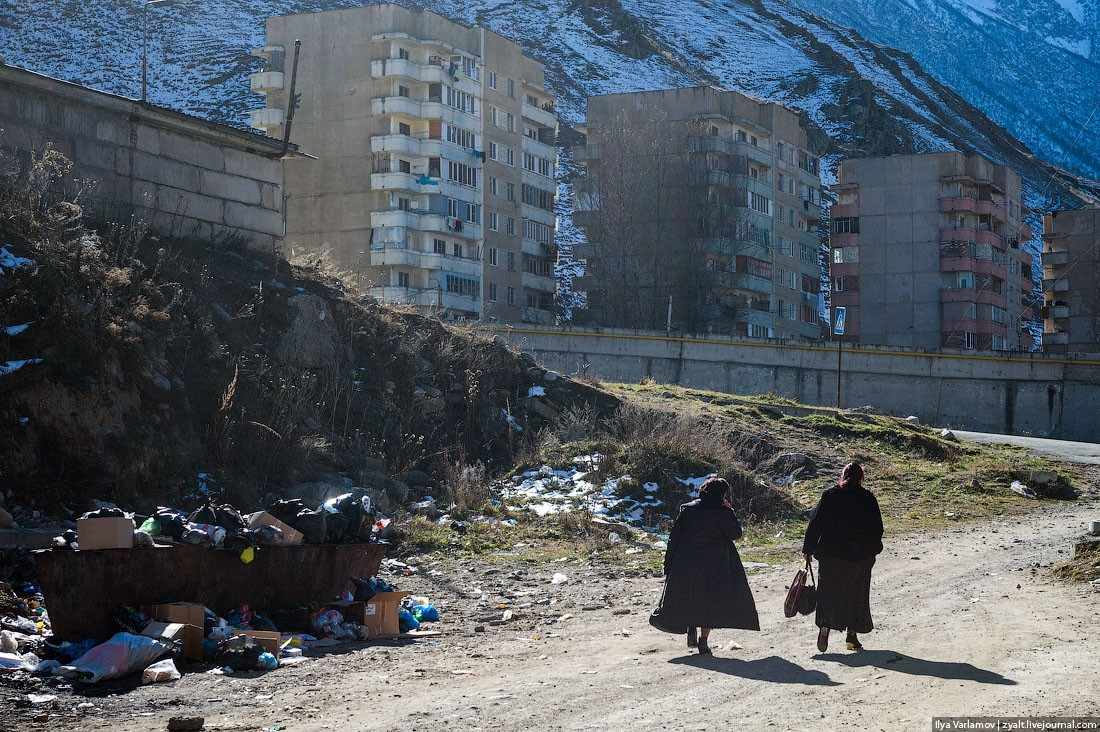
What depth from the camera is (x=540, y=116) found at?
259ft

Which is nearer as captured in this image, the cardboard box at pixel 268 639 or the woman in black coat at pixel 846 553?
the cardboard box at pixel 268 639

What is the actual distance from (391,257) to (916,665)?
5746 cm

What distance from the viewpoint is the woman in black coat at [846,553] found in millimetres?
10703

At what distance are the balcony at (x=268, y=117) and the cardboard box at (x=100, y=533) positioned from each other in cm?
5854

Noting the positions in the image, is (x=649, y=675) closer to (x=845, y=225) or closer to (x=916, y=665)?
(x=916, y=665)

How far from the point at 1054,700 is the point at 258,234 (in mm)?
17852

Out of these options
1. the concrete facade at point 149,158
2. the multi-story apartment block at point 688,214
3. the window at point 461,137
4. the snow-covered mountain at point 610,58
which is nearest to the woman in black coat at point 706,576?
the concrete facade at point 149,158

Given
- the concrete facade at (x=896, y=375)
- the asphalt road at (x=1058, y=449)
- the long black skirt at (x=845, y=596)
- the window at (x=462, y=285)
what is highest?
the window at (x=462, y=285)

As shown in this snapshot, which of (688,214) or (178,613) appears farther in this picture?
(688,214)

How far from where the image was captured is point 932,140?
535ft

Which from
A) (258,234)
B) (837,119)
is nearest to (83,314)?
(258,234)

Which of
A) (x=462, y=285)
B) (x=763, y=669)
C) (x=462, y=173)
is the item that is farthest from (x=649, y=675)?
(x=462, y=173)

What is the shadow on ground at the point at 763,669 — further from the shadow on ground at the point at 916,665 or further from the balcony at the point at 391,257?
the balcony at the point at 391,257

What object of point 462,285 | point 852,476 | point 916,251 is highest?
point 916,251
